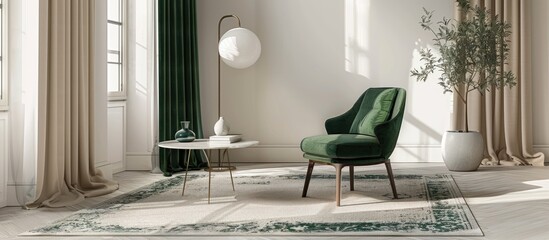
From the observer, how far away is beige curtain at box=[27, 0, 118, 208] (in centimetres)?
502

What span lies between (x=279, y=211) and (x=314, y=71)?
11.7 ft

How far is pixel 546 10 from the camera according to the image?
25.1 feet

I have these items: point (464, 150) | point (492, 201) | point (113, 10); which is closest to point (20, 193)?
point (113, 10)

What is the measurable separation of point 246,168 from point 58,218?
3155 millimetres

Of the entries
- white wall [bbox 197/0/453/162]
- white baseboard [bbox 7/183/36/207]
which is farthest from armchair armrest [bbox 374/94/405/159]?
white wall [bbox 197/0/453/162]

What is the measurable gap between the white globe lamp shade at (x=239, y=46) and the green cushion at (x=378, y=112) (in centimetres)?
228

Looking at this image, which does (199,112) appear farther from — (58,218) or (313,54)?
(58,218)

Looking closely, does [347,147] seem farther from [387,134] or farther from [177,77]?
[177,77]

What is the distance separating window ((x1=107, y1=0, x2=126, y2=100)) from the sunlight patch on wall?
8.28ft

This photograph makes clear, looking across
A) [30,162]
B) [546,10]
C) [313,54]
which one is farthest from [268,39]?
[30,162]

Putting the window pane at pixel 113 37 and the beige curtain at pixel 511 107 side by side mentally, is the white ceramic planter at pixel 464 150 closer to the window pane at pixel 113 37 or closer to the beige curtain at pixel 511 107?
the beige curtain at pixel 511 107

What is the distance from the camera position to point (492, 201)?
505 centimetres

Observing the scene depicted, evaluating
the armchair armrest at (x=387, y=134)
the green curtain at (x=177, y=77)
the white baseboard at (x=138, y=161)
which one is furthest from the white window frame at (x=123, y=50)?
the armchair armrest at (x=387, y=134)

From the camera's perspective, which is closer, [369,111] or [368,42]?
[369,111]
